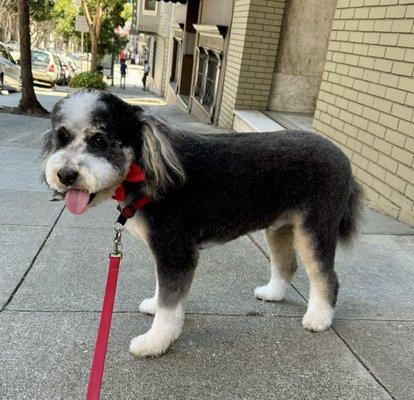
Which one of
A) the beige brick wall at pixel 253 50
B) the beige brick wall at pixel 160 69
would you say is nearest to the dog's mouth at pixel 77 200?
the beige brick wall at pixel 253 50

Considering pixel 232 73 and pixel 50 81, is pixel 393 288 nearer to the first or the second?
pixel 232 73

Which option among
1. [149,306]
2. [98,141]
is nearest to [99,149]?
[98,141]

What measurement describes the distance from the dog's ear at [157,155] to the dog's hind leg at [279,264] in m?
1.14

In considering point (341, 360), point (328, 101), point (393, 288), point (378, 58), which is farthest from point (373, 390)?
point (328, 101)

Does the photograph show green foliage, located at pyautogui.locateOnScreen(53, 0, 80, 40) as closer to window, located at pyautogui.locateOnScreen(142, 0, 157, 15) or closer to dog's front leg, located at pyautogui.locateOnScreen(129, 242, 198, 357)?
window, located at pyautogui.locateOnScreen(142, 0, 157, 15)

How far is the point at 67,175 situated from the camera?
6.68 ft

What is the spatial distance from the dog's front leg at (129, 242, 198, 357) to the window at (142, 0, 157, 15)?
2727 centimetres

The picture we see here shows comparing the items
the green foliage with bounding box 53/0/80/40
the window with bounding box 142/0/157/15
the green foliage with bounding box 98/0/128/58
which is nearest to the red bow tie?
the green foliage with bounding box 98/0/128/58

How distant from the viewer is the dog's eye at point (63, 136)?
7.11 ft

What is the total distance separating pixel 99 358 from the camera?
2033 mm

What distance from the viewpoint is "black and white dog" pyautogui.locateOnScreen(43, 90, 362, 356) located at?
2.16m

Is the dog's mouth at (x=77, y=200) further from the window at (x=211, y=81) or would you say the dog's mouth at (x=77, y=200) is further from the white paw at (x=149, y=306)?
the window at (x=211, y=81)

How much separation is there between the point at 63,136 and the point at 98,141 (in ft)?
0.58

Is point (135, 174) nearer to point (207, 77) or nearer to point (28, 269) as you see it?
point (28, 269)
